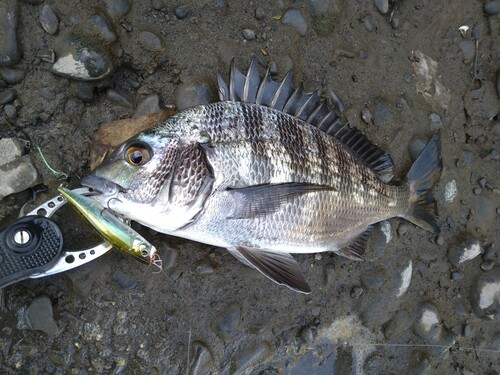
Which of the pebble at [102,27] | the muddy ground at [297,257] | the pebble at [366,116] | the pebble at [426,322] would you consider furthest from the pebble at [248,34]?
the pebble at [426,322]

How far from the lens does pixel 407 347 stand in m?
3.21

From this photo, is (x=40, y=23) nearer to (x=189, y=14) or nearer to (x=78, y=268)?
(x=189, y=14)

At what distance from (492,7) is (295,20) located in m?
1.72

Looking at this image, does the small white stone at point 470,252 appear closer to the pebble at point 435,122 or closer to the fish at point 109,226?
the pebble at point 435,122

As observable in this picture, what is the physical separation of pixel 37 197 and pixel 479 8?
356cm

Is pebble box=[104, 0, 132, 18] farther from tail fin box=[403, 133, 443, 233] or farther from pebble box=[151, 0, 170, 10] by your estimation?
tail fin box=[403, 133, 443, 233]

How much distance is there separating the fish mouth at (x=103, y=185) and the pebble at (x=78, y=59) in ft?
2.25

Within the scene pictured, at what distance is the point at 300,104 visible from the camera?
8.81 ft

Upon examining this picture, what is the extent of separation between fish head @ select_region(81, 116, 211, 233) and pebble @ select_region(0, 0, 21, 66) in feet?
2.71

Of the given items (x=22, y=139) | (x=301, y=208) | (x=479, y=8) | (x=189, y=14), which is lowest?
(x=22, y=139)

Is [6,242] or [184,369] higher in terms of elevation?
[6,242]

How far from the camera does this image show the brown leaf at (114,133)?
254 cm

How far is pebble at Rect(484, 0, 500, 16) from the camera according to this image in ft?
11.5

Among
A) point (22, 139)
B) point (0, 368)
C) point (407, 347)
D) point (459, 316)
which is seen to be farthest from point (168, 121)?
point (459, 316)
